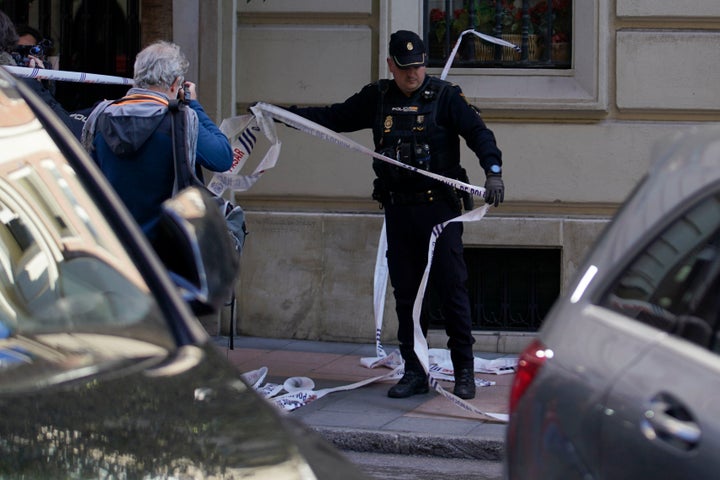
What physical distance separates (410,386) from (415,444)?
0.91 m

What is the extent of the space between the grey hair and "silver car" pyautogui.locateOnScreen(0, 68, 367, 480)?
Answer: 8.76 ft

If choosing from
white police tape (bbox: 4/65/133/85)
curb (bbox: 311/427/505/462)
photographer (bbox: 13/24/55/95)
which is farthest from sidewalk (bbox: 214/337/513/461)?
photographer (bbox: 13/24/55/95)

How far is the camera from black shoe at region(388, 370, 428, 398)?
705 cm

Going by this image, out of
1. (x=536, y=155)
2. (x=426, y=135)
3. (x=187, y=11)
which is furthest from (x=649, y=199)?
(x=187, y=11)

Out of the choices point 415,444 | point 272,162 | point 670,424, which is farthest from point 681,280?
point 272,162

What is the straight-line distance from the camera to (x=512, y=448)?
311cm

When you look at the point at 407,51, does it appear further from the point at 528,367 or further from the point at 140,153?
the point at 528,367

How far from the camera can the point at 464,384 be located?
275 inches

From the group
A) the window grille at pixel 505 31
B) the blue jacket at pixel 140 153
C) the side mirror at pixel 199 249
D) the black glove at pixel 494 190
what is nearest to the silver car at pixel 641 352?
the side mirror at pixel 199 249

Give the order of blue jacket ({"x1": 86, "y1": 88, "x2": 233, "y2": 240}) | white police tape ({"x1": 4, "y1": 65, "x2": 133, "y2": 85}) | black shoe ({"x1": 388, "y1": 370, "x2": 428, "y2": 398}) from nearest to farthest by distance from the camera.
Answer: blue jacket ({"x1": 86, "y1": 88, "x2": 233, "y2": 240}) < white police tape ({"x1": 4, "y1": 65, "x2": 133, "y2": 85}) < black shoe ({"x1": 388, "y1": 370, "x2": 428, "y2": 398})

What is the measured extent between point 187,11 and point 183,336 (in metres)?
6.60

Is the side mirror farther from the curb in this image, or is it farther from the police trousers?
the police trousers

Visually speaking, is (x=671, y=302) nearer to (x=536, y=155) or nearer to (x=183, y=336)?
(x=183, y=336)

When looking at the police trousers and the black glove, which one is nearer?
the black glove
